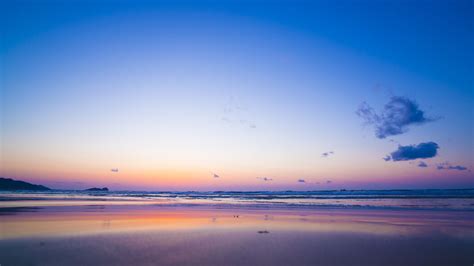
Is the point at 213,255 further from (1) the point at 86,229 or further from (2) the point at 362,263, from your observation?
(1) the point at 86,229

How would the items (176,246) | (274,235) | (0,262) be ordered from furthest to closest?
(274,235), (176,246), (0,262)

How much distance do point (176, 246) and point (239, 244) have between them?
194cm

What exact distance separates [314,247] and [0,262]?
8.27m

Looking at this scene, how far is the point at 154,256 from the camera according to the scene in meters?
8.42

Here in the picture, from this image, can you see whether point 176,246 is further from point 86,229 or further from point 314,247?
point 86,229

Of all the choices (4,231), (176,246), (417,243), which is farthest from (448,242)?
(4,231)

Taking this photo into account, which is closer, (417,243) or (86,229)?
(417,243)

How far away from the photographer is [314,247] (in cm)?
986

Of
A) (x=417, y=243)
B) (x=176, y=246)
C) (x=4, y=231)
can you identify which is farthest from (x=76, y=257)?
(x=417, y=243)

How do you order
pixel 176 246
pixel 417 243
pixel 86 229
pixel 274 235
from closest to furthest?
pixel 176 246, pixel 417 243, pixel 274 235, pixel 86 229

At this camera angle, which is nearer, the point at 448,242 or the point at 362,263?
the point at 362,263

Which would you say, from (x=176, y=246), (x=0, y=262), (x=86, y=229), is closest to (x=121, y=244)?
(x=176, y=246)

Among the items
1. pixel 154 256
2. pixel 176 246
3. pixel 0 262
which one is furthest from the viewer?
pixel 176 246

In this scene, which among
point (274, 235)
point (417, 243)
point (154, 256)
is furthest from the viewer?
point (274, 235)
